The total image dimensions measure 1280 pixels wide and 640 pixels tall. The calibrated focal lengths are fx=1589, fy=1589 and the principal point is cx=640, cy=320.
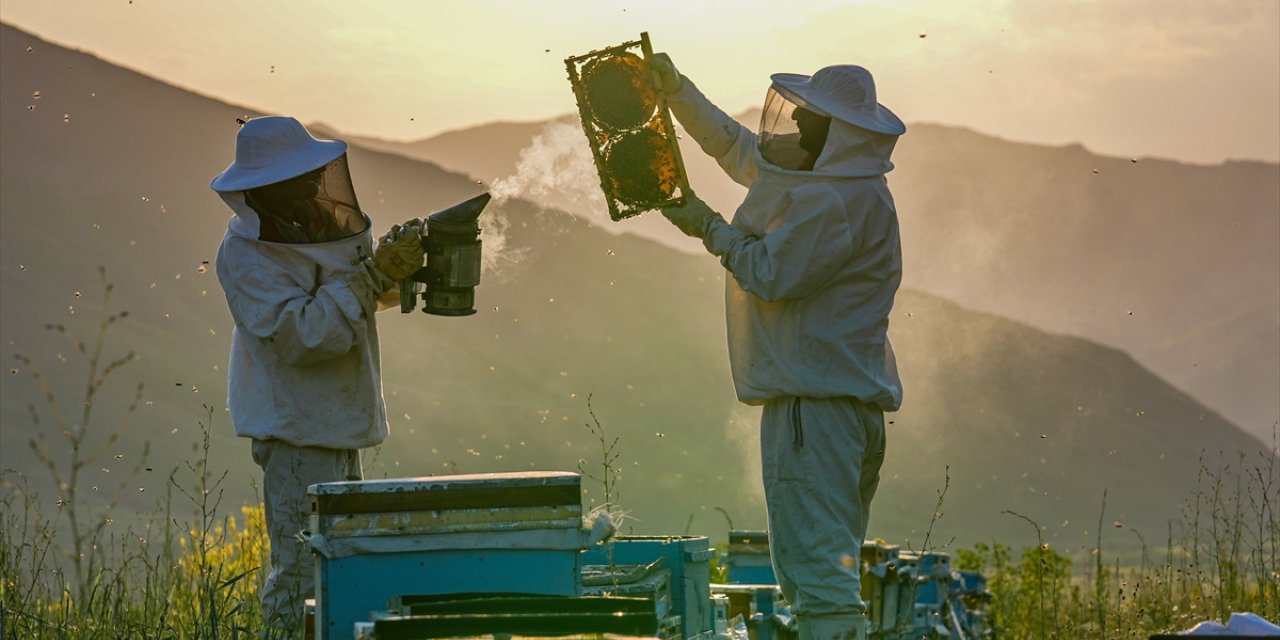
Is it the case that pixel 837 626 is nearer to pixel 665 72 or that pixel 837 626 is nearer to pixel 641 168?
pixel 641 168

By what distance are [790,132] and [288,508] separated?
2351 millimetres

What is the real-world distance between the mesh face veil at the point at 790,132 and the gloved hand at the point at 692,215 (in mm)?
312

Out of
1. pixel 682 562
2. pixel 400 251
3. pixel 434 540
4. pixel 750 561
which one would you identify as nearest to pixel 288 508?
pixel 400 251

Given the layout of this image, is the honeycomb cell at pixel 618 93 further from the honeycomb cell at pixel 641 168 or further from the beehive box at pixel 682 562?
the beehive box at pixel 682 562

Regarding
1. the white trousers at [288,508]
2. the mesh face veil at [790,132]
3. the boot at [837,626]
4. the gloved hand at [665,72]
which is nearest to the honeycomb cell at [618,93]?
the gloved hand at [665,72]

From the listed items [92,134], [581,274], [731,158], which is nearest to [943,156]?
[581,274]

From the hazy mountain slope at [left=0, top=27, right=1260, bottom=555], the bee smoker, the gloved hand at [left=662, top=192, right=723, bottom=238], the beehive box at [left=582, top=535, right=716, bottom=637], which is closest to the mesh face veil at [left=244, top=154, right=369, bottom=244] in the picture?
the bee smoker

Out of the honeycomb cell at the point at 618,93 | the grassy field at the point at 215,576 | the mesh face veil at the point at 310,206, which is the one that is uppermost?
the honeycomb cell at the point at 618,93

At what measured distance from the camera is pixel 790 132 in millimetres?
5949

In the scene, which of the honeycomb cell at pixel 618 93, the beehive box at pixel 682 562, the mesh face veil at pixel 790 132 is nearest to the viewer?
the beehive box at pixel 682 562

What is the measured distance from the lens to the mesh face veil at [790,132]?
19.2ft

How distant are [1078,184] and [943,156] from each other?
16517 mm

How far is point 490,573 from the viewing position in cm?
452

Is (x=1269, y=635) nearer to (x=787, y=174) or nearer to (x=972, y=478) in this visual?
(x=787, y=174)
